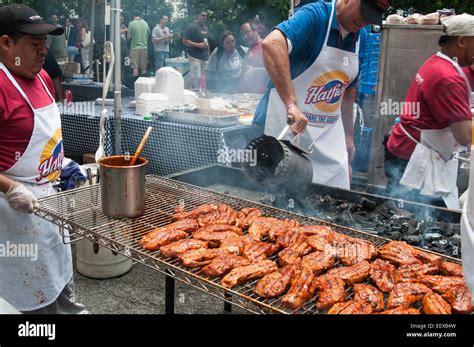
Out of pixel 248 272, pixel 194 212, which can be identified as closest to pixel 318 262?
pixel 248 272

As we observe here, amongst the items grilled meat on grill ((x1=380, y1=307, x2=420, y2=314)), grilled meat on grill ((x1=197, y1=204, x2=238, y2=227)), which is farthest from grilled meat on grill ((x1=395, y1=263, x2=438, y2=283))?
grilled meat on grill ((x1=197, y1=204, x2=238, y2=227))

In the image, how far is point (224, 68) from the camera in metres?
13.5

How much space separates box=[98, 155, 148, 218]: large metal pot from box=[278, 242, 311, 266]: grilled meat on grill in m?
1.02

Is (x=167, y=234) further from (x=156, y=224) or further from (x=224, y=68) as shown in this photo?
(x=224, y=68)

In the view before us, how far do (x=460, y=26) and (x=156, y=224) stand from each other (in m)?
3.36

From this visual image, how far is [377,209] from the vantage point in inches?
161

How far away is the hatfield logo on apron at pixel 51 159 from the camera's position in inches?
130

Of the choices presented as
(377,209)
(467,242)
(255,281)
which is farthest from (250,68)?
(467,242)

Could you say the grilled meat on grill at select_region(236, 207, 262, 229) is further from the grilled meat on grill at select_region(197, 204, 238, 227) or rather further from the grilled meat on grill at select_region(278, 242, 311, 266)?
the grilled meat on grill at select_region(278, 242, 311, 266)

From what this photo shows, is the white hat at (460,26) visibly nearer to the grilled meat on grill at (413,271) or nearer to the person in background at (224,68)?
the grilled meat on grill at (413,271)

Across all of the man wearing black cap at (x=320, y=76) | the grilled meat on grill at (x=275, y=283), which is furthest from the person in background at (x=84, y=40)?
the grilled meat on grill at (x=275, y=283)

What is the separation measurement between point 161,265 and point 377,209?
2.28m

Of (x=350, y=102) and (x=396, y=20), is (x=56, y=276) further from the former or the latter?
(x=396, y=20)

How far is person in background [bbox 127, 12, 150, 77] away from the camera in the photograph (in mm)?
16875
